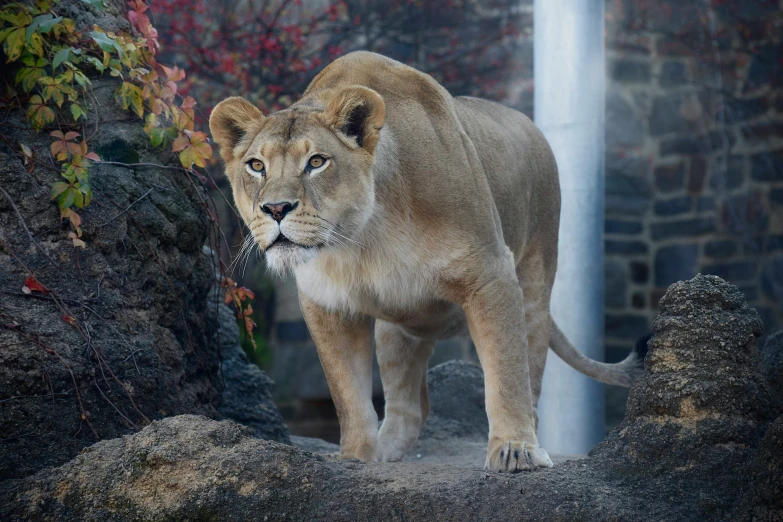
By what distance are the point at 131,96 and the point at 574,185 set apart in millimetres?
2725

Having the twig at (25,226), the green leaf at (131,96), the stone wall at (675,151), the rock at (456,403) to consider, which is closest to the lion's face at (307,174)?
the green leaf at (131,96)

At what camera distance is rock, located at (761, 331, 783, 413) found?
179 inches

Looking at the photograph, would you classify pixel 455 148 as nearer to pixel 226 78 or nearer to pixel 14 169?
pixel 14 169

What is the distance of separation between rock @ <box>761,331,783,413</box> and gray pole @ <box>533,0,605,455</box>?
138 centimetres

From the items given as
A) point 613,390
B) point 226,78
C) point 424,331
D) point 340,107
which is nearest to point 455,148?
point 340,107

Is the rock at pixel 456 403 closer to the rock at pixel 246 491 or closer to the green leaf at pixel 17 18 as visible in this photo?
the rock at pixel 246 491

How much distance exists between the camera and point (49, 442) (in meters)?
3.71

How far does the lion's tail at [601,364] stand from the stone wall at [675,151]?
14.5ft

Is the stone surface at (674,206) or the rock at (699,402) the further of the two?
the stone surface at (674,206)

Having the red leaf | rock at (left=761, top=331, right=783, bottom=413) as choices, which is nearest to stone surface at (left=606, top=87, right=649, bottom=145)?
rock at (left=761, top=331, right=783, bottom=413)

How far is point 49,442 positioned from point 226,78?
5775 mm

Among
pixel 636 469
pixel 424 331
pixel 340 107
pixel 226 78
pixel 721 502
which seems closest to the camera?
pixel 721 502

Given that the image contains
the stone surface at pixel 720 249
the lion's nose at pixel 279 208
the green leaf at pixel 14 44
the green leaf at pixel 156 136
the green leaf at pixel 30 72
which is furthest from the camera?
the stone surface at pixel 720 249

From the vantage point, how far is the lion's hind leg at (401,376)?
5312mm
